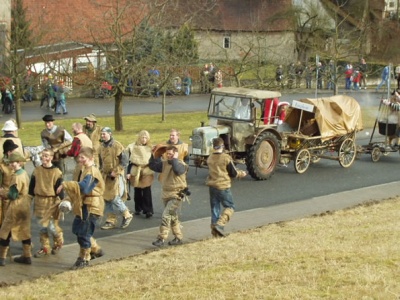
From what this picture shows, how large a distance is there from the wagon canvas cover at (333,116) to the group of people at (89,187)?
7.25m

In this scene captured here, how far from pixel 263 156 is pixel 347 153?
3.34 metres

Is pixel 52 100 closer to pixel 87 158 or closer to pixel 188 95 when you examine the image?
pixel 188 95

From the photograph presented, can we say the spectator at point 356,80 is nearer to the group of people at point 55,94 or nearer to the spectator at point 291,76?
the spectator at point 291,76

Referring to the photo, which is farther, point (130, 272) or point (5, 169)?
point (5, 169)

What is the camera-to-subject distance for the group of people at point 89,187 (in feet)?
39.2

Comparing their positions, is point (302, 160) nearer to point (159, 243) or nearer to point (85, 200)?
point (159, 243)


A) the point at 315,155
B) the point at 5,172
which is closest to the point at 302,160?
the point at 315,155

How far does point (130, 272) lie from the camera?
1128cm

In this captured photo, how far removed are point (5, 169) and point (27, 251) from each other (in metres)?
1.61

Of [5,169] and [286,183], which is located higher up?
[5,169]

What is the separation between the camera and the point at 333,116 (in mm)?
22078

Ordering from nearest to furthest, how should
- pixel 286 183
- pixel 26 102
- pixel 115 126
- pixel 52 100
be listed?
pixel 286 183
pixel 115 126
pixel 52 100
pixel 26 102

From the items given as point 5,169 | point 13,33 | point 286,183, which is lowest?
point 286,183

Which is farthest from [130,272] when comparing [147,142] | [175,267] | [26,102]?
[26,102]
